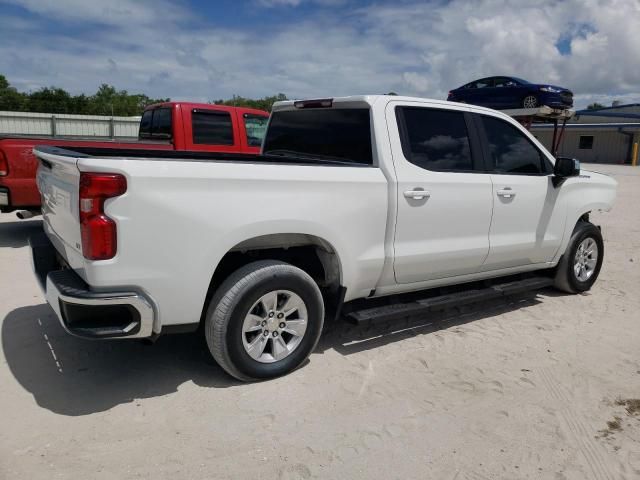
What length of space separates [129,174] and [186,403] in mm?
1466

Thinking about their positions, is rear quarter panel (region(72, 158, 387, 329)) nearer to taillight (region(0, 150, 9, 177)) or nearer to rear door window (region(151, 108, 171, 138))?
taillight (region(0, 150, 9, 177))

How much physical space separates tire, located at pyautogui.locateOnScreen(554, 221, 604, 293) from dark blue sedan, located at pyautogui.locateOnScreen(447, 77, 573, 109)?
7.38 meters

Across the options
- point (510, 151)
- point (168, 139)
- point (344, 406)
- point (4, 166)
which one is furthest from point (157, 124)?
point (344, 406)

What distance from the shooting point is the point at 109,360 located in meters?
3.83

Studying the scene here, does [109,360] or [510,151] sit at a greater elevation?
[510,151]

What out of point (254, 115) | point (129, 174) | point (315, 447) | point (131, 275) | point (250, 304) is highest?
point (254, 115)

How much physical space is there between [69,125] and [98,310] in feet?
53.4

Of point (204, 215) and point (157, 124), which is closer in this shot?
point (204, 215)

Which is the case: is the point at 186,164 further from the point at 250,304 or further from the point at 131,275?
the point at 250,304

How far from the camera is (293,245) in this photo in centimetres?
368

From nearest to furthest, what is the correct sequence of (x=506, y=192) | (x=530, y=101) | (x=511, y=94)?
1. (x=506, y=192)
2. (x=530, y=101)
3. (x=511, y=94)

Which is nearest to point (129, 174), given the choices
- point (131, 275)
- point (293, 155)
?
point (131, 275)

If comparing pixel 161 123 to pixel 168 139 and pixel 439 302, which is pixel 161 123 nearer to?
pixel 168 139

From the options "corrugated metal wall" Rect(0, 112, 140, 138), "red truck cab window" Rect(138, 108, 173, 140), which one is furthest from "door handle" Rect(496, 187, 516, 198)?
"corrugated metal wall" Rect(0, 112, 140, 138)
